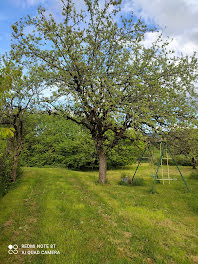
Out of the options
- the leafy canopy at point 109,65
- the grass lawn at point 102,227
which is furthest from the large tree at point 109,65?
the grass lawn at point 102,227

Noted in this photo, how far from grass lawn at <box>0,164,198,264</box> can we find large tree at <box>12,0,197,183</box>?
16.7ft

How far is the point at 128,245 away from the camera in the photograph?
555 cm

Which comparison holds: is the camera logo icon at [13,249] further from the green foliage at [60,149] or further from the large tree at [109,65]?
the green foliage at [60,149]

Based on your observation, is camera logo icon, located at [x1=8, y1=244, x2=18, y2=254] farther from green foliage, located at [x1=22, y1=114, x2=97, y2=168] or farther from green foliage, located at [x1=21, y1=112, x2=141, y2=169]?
green foliage, located at [x1=21, y1=112, x2=141, y2=169]

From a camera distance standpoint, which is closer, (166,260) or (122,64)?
(166,260)

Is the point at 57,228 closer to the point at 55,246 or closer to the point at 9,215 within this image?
the point at 55,246

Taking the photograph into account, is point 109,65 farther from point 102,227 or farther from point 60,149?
point 60,149

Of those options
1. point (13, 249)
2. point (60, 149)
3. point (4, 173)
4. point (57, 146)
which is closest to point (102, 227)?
point (13, 249)

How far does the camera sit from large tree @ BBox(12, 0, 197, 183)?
11594mm

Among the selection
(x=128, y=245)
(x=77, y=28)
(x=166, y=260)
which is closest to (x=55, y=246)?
(x=128, y=245)

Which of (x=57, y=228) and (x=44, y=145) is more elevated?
(x=44, y=145)

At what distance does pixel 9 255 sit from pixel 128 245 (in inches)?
154

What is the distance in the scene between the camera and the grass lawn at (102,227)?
5059 mm

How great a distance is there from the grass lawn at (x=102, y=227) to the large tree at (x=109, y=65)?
5.08 meters
